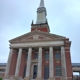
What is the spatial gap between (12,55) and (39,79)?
33.9 ft

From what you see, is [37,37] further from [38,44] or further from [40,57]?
[40,57]

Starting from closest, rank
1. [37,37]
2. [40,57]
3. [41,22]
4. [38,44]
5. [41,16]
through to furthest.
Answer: [40,57], [38,44], [37,37], [41,22], [41,16]

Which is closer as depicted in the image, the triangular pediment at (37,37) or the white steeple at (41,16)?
the triangular pediment at (37,37)

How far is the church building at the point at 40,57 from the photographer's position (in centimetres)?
2288

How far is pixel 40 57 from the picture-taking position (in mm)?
23531

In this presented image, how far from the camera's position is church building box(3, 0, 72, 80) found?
22875mm

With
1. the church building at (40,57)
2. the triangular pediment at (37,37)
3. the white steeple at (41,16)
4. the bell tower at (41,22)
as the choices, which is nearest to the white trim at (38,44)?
the church building at (40,57)

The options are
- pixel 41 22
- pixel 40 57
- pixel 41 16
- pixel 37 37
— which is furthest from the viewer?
pixel 41 16

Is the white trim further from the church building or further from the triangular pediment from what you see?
the triangular pediment

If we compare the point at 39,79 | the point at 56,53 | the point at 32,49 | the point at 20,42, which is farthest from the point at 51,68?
the point at 20,42

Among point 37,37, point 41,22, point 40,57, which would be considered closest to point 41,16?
point 41,22

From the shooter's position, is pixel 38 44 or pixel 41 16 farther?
pixel 41 16

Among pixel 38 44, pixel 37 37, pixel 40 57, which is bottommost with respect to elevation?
pixel 40 57

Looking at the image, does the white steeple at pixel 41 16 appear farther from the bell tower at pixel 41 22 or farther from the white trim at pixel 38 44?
the white trim at pixel 38 44
